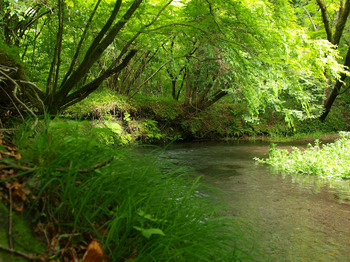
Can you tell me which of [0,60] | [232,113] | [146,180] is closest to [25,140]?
[146,180]

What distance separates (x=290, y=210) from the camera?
3416 millimetres

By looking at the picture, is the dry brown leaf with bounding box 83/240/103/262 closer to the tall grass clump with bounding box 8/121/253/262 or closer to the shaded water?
the tall grass clump with bounding box 8/121/253/262

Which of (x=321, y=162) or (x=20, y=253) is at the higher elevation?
(x=20, y=253)

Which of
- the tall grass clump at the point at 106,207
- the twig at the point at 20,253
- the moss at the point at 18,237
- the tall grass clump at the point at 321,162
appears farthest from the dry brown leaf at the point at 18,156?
the tall grass clump at the point at 321,162

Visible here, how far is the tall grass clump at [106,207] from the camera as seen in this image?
1.33 meters

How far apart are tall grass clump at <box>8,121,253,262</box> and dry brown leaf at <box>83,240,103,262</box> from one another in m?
0.04

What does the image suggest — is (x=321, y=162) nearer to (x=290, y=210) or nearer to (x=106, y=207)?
(x=290, y=210)

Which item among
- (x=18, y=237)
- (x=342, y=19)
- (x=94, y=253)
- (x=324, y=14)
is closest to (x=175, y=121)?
(x=324, y=14)

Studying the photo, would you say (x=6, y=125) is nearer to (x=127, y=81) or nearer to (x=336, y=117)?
(x=127, y=81)

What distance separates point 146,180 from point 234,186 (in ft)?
10.3

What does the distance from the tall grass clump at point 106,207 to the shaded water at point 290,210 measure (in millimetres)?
912

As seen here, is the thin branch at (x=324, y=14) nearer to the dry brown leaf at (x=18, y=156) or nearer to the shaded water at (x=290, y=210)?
the shaded water at (x=290, y=210)

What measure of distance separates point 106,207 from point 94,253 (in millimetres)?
281

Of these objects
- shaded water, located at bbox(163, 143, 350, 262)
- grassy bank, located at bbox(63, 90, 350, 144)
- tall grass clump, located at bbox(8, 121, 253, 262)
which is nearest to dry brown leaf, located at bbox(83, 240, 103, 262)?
tall grass clump, located at bbox(8, 121, 253, 262)
